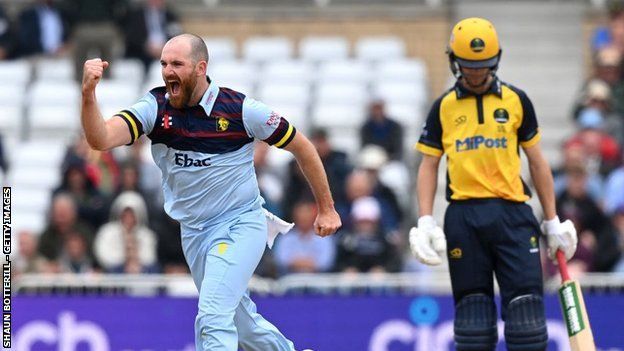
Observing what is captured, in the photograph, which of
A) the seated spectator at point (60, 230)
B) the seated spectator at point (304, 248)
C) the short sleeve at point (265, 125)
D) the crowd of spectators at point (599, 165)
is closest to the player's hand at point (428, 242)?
the short sleeve at point (265, 125)

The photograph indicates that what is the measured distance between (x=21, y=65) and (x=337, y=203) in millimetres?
5600

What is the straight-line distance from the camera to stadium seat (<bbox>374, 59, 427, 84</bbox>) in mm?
19812

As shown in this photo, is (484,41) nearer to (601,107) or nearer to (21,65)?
(601,107)

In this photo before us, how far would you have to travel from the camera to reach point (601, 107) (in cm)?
1800

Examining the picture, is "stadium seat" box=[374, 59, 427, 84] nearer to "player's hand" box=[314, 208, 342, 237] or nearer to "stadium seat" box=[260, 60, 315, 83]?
"stadium seat" box=[260, 60, 315, 83]

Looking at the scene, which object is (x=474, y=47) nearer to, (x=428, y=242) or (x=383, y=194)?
(x=428, y=242)

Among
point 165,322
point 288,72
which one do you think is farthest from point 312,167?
point 288,72

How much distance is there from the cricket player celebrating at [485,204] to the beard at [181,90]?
198cm

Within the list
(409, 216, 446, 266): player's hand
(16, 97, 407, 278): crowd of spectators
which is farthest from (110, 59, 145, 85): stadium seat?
(409, 216, 446, 266): player's hand

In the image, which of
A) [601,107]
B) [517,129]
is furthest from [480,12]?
[517,129]

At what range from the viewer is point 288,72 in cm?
2005

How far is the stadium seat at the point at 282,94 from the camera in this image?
1945 centimetres

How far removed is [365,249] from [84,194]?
319 cm

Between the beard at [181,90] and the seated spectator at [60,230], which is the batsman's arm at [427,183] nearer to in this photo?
the beard at [181,90]
